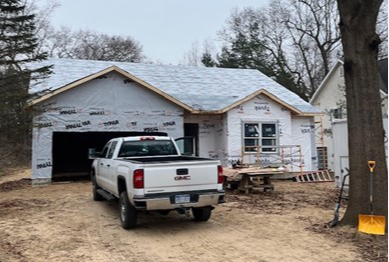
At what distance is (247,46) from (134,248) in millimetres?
40216

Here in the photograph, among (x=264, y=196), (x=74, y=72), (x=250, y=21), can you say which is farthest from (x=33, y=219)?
(x=250, y=21)

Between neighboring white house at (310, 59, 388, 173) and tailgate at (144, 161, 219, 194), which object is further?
neighboring white house at (310, 59, 388, 173)

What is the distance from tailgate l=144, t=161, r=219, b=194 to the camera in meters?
7.64

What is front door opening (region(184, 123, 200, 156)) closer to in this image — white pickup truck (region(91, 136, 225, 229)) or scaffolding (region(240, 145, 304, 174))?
scaffolding (region(240, 145, 304, 174))

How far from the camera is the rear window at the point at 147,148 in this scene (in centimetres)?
1009

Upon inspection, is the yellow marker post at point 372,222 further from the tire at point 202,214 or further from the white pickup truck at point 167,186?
the tire at point 202,214

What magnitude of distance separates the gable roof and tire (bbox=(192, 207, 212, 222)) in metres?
9.40

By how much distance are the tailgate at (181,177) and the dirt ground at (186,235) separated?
0.97 meters

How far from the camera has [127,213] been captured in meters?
8.10

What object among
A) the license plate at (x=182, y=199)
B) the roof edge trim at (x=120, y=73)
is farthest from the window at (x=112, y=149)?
the roof edge trim at (x=120, y=73)

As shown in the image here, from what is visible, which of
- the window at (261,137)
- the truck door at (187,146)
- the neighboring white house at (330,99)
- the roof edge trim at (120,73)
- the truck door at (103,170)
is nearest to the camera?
the truck door at (103,170)

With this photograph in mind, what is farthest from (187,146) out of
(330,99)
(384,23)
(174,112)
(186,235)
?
(330,99)

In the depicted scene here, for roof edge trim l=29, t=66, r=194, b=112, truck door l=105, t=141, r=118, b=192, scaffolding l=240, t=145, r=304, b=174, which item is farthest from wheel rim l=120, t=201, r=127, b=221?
scaffolding l=240, t=145, r=304, b=174

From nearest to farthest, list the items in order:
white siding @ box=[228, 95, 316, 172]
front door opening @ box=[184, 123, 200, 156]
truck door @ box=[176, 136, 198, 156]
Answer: truck door @ box=[176, 136, 198, 156]
white siding @ box=[228, 95, 316, 172]
front door opening @ box=[184, 123, 200, 156]
